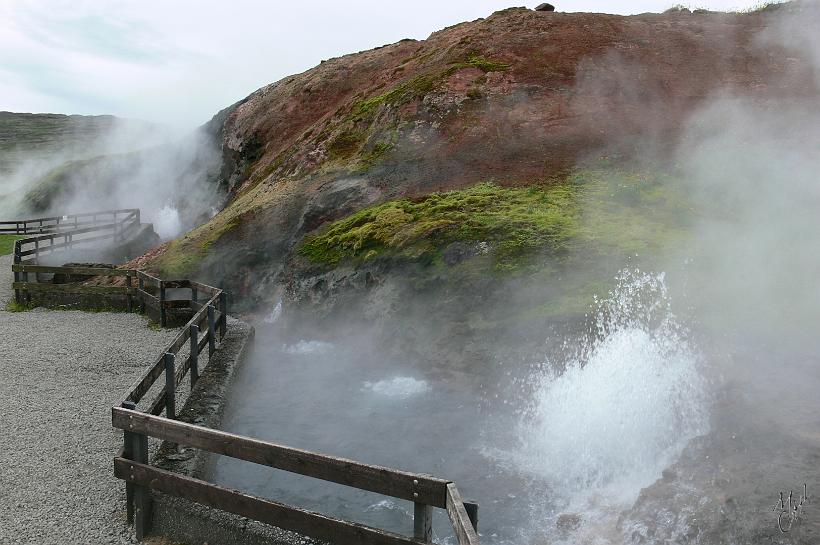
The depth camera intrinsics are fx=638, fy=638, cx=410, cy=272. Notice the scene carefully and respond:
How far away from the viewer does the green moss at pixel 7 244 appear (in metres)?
32.4

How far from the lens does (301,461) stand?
585cm

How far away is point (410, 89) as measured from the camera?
25578mm

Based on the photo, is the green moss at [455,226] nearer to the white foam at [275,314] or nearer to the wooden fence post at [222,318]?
the white foam at [275,314]

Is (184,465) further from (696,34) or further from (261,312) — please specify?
(696,34)

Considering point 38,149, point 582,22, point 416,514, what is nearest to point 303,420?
point 416,514

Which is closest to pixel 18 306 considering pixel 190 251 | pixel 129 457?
pixel 190 251

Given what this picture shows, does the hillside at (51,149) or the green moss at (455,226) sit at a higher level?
the hillside at (51,149)

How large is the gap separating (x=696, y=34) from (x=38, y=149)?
6833 centimetres

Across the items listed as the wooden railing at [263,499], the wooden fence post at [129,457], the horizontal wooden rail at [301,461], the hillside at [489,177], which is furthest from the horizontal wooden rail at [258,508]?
the hillside at [489,177]

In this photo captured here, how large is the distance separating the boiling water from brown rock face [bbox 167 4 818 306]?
7880 mm

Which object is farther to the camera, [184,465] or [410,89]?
[410,89]

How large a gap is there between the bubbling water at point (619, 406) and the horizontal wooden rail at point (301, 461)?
4.10m

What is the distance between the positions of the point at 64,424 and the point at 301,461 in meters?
5.86

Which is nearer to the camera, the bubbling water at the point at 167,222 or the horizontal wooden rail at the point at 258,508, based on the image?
the horizontal wooden rail at the point at 258,508
